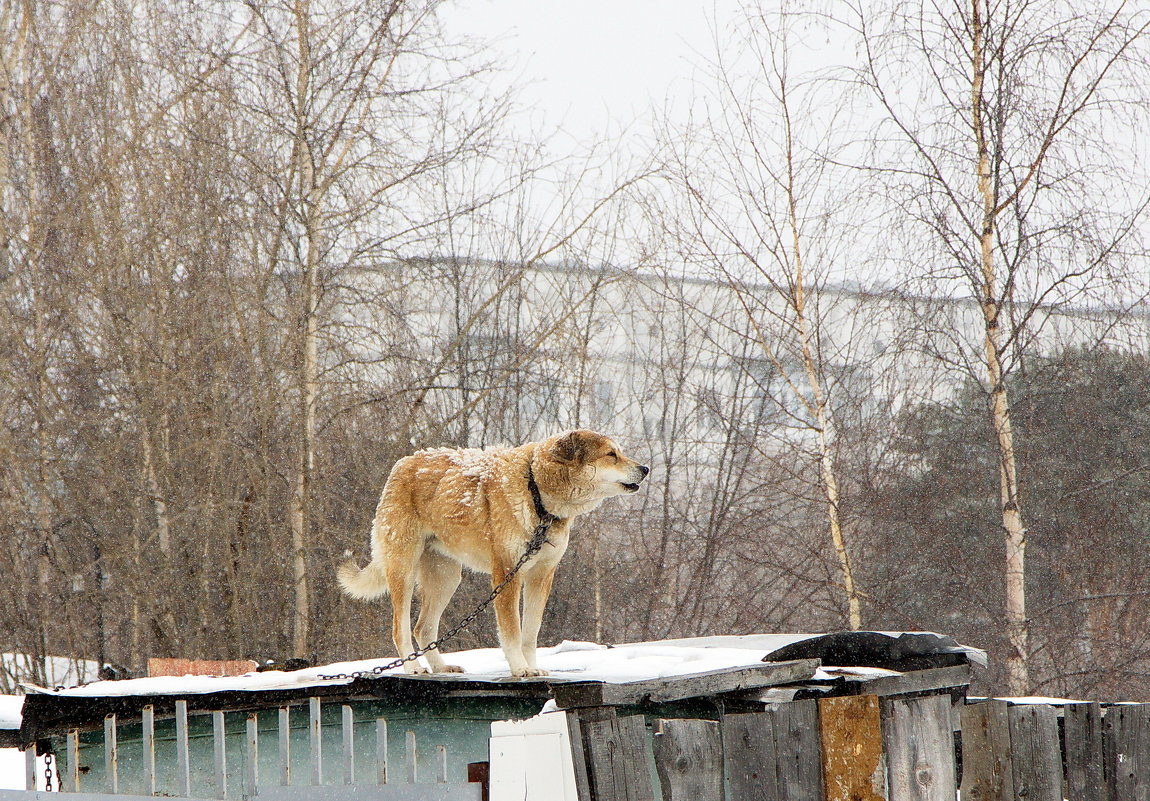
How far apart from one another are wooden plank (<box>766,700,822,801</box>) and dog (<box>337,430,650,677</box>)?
6.67 ft

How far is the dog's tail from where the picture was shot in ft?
20.9

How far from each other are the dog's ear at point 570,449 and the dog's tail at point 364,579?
1410mm

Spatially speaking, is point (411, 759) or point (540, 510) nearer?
point (411, 759)

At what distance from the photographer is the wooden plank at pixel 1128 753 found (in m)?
3.82

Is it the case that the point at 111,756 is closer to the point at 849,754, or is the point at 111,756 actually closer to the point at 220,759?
the point at 220,759

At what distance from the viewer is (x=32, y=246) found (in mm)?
13180

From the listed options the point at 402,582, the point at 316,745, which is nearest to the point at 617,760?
the point at 316,745

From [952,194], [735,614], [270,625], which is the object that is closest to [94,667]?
[270,625]

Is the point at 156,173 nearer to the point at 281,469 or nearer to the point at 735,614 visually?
the point at 281,469

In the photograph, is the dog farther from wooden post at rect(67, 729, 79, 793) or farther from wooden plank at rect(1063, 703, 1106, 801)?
wooden plank at rect(1063, 703, 1106, 801)

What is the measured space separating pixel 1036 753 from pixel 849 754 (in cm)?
70

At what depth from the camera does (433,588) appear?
638cm

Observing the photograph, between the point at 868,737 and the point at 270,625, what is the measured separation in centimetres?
1113

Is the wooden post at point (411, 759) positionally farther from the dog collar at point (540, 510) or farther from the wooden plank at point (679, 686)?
the dog collar at point (540, 510)
